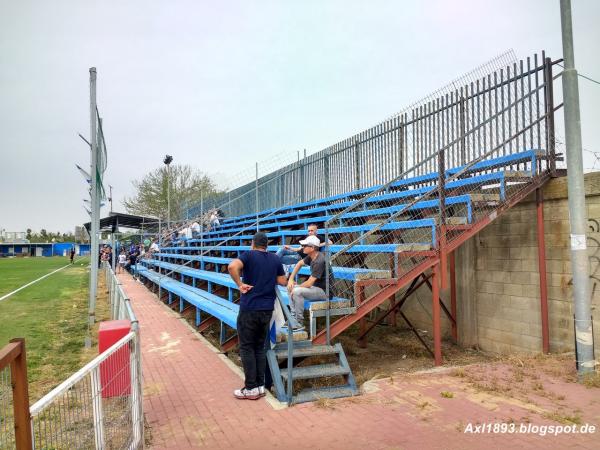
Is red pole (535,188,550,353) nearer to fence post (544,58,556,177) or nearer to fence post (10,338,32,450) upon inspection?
fence post (544,58,556,177)

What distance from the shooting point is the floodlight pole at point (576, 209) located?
17.8 ft

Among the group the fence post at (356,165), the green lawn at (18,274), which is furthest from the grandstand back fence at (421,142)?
the green lawn at (18,274)

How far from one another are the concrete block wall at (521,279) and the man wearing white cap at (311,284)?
3215 mm

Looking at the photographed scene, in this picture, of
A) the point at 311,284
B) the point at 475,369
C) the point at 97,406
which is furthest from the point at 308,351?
the point at 97,406

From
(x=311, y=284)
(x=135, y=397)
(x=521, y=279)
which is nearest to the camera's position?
(x=135, y=397)

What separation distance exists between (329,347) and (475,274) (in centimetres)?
357

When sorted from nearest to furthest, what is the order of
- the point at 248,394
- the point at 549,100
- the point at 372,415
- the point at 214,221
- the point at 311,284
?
1. the point at 372,415
2. the point at 248,394
3. the point at 311,284
4. the point at 549,100
5. the point at 214,221

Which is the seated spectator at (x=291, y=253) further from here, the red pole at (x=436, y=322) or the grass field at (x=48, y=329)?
the grass field at (x=48, y=329)

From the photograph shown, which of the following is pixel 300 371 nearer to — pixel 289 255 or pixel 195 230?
pixel 289 255

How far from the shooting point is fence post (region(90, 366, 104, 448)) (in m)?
3.02

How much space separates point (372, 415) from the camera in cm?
446

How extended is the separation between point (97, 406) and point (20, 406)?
91cm

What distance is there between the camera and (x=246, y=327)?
500cm

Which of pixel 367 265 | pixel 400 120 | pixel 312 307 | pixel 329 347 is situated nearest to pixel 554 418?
pixel 329 347
